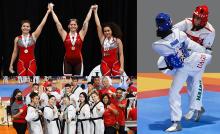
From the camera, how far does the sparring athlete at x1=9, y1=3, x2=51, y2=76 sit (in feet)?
18.4

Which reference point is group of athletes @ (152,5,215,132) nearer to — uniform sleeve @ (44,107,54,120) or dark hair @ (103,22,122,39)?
dark hair @ (103,22,122,39)

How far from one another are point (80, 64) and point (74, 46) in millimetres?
258

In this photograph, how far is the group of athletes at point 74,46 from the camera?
5590 mm

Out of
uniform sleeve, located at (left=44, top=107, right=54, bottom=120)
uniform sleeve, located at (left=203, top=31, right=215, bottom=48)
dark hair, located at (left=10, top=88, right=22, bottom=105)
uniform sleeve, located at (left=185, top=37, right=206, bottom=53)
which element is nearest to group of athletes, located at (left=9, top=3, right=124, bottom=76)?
dark hair, located at (left=10, top=88, right=22, bottom=105)

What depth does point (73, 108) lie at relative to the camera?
5.35 meters

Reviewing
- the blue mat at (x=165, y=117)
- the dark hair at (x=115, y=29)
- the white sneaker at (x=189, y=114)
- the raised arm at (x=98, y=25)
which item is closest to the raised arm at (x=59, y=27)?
the raised arm at (x=98, y=25)

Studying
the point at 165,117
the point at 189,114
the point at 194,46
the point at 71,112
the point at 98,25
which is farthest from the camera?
the point at 165,117

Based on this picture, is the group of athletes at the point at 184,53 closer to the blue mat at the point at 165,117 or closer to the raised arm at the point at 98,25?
the blue mat at the point at 165,117

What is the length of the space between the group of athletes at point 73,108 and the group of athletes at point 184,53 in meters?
0.79

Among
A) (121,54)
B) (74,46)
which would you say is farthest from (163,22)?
(74,46)

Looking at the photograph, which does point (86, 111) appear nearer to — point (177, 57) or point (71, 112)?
point (71, 112)

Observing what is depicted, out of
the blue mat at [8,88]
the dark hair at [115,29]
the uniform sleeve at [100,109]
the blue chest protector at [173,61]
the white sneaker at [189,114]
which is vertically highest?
the dark hair at [115,29]

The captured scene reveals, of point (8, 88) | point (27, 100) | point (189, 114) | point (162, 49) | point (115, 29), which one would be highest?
point (115, 29)

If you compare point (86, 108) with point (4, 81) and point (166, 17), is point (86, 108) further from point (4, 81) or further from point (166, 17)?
point (166, 17)
